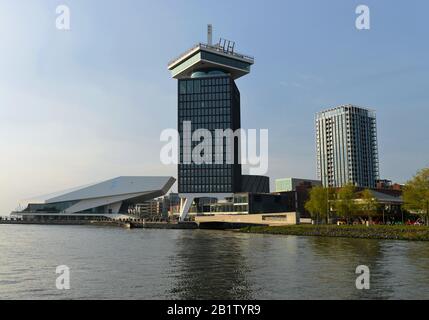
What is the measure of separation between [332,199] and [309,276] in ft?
243

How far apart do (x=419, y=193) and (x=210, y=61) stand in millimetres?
126054

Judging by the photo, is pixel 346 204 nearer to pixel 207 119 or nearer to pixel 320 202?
pixel 320 202

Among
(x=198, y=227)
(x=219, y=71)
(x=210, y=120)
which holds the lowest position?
(x=198, y=227)

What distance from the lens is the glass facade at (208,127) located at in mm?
177875

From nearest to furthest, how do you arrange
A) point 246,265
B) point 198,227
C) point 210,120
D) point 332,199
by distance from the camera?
point 246,265 < point 332,199 < point 198,227 < point 210,120

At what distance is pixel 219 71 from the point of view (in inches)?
7515

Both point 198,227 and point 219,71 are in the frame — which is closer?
point 198,227

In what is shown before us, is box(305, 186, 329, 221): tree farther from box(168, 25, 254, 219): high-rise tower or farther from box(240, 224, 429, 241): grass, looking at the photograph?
box(168, 25, 254, 219): high-rise tower

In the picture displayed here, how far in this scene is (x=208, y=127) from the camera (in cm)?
17912

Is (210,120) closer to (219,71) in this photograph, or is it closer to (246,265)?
(219,71)

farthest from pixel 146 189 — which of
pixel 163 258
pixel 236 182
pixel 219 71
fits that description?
pixel 163 258

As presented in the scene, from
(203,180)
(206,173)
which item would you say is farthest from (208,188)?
(206,173)

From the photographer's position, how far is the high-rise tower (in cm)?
17800

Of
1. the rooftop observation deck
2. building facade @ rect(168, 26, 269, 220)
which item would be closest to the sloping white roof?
building facade @ rect(168, 26, 269, 220)
